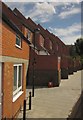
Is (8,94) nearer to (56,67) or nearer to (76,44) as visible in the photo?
(56,67)

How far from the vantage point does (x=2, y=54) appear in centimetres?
844

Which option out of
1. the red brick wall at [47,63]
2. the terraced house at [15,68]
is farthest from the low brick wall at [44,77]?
the red brick wall at [47,63]

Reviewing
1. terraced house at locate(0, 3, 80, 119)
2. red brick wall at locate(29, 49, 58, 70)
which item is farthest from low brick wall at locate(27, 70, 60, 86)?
red brick wall at locate(29, 49, 58, 70)

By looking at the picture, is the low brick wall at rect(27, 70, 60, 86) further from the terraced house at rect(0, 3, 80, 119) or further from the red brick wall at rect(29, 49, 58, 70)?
the red brick wall at rect(29, 49, 58, 70)

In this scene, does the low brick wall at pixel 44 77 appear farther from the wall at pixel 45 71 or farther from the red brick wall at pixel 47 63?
the red brick wall at pixel 47 63

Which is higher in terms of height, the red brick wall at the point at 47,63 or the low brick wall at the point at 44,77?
the red brick wall at the point at 47,63

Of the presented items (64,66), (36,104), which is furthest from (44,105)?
(64,66)

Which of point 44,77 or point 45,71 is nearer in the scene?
point 44,77

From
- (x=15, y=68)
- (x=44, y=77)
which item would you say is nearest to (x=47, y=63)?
(x=44, y=77)

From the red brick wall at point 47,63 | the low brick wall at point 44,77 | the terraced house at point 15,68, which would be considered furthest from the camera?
the red brick wall at point 47,63

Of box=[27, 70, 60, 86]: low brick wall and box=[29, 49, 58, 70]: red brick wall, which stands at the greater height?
box=[29, 49, 58, 70]: red brick wall

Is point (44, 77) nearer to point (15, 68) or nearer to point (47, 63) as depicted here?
point (47, 63)

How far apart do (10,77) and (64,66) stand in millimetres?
27329

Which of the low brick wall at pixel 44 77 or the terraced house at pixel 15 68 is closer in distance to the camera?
the terraced house at pixel 15 68
